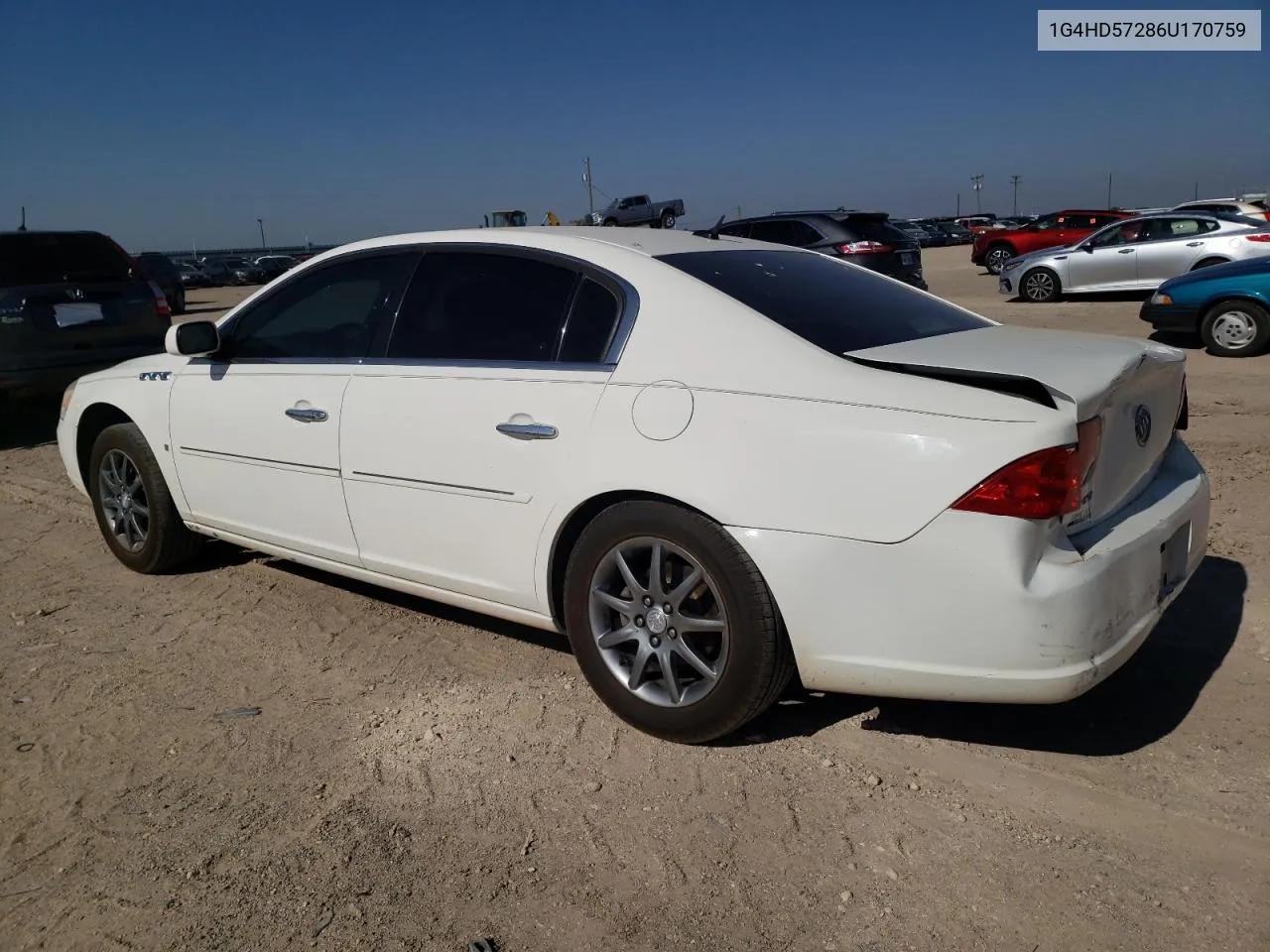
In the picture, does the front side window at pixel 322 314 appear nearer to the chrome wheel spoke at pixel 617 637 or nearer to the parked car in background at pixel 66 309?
the chrome wheel spoke at pixel 617 637

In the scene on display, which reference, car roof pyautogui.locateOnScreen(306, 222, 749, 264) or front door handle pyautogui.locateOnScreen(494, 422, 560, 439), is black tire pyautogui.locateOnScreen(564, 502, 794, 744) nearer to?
front door handle pyautogui.locateOnScreen(494, 422, 560, 439)

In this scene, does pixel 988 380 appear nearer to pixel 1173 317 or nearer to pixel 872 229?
pixel 1173 317

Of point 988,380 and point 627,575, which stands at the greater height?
point 988,380

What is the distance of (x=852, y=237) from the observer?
15.5 meters

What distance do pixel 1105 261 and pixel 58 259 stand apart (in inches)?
562

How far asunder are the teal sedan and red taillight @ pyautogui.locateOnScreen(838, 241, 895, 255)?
5274 mm

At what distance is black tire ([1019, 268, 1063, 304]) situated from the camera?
54.5 ft

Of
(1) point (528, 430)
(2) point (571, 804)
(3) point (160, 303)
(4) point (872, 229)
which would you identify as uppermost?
(4) point (872, 229)

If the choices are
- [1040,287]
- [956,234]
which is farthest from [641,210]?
[1040,287]

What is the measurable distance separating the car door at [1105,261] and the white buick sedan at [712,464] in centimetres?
1368

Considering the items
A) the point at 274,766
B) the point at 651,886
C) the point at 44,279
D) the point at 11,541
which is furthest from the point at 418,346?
the point at 44,279

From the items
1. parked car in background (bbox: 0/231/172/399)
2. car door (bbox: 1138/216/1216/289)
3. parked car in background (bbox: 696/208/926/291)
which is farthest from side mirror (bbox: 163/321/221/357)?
car door (bbox: 1138/216/1216/289)

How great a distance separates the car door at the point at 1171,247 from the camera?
15.4 m

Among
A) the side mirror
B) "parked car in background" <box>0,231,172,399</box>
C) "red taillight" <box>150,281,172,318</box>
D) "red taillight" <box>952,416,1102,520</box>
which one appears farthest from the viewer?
"red taillight" <box>150,281,172,318</box>
